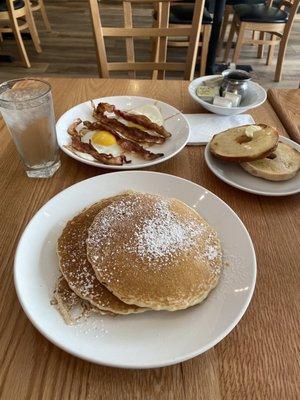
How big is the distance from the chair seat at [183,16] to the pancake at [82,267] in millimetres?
2462

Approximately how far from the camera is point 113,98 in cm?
112

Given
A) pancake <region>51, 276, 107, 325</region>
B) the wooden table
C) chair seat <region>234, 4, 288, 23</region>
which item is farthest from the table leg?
pancake <region>51, 276, 107, 325</region>

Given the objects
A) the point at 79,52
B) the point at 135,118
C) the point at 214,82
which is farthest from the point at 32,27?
the point at 135,118

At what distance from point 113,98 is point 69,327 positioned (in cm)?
81

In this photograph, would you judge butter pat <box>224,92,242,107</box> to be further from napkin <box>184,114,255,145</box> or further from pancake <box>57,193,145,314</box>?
pancake <box>57,193,145,314</box>

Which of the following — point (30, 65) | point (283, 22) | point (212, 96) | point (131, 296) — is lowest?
point (30, 65)

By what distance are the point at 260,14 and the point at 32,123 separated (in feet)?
9.20

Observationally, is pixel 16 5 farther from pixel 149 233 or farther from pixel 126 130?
pixel 149 233

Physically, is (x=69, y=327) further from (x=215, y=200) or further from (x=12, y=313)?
(x=215, y=200)

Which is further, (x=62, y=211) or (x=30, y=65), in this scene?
(x=30, y=65)

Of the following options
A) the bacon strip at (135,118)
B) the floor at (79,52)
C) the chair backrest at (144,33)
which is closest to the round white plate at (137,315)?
the bacon strip at (135,118)

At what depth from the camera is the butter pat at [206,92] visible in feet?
3.70

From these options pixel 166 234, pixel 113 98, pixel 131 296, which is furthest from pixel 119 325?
pixel 113 98

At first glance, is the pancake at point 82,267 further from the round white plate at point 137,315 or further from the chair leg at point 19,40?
the chair leg at point 19,40
